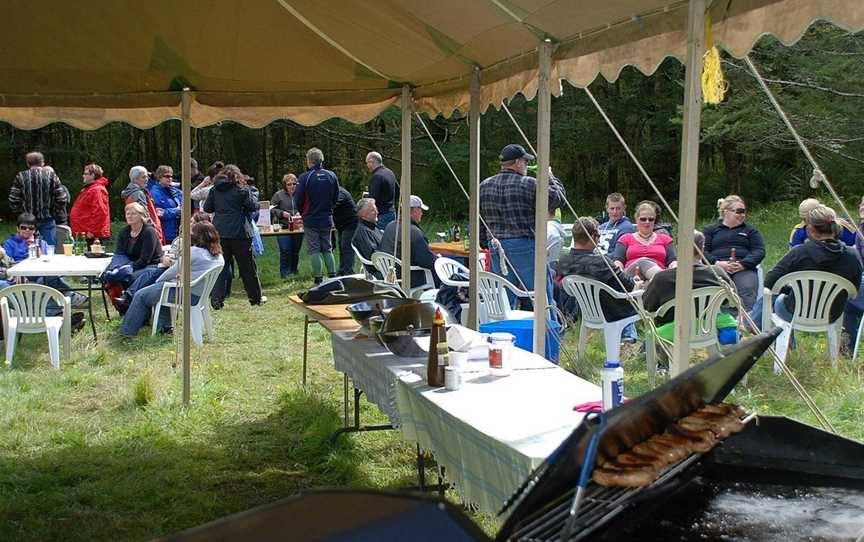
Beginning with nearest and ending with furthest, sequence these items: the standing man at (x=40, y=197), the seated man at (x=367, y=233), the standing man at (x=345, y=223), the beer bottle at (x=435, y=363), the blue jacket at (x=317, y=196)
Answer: the beer bottle at (x=435, y=363), the seated man at (x=367, y=233), the standing man at (x=40, y=197), the blue jacket at (x=317, y=196), the standing man at (x=345, y=223)

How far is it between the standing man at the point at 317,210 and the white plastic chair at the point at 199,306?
302cm

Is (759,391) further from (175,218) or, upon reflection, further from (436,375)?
(175,218)

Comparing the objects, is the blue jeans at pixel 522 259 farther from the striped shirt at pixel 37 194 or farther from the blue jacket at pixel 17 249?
the striped shirt at pixel 37 194

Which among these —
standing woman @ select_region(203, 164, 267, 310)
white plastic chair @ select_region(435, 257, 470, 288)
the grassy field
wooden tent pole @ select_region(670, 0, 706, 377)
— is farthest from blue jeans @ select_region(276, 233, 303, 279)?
wooden tent pole @ select_region(670, 0, 706, 377)

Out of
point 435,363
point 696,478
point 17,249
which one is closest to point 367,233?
point 17,249

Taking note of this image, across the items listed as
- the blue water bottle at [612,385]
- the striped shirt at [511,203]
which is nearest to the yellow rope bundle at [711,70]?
the blue water bottle at [612,385]

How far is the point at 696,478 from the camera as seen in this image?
220cm

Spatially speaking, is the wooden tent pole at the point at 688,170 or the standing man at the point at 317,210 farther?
the standing man at the point at 317,210

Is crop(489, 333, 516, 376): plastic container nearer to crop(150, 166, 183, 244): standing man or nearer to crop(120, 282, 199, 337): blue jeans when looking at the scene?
crop(120, 282, 199, 337): blue jeans

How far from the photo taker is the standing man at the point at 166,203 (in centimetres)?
1091

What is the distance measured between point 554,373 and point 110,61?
357 centimetres

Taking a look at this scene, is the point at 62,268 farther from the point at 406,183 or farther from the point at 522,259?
the point at 522,259

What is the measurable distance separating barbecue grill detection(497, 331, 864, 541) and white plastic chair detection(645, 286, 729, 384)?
141 inches

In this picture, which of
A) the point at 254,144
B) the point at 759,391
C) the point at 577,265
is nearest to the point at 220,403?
the point at 577,265
